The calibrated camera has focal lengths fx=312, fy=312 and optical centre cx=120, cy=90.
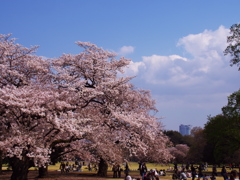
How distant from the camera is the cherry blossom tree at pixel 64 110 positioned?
19953 millimetres

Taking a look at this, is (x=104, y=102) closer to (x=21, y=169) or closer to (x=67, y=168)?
(x=21, y=169)

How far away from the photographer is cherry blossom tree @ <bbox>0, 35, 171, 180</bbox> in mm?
19953

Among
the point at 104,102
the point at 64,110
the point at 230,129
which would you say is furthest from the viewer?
the point at 230,129

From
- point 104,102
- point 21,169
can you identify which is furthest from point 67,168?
point 21,169

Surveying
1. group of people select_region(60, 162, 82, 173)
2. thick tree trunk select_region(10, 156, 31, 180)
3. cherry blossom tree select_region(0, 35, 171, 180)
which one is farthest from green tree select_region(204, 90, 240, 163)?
thick tree trunk select_region(10, 156, 31, 180)

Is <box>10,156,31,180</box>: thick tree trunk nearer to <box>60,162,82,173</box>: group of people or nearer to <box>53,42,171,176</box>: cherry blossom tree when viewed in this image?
<box>53,42,171,176</box>: cherry blossom tree

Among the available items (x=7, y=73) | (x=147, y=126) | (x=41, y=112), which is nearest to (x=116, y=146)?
(x=147, y=126)

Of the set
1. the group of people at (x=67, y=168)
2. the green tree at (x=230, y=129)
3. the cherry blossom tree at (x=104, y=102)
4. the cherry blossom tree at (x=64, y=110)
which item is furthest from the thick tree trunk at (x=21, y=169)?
the green tree at (x=230, y=129)

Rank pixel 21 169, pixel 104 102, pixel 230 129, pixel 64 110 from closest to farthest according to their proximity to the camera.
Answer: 1. pixel 21 169
2. pixel 64 110
3. pixel 104 102
4. pixel 230 129

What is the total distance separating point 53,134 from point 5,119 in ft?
11.5

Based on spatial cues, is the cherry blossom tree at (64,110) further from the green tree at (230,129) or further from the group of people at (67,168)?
the green tree at (230,129)

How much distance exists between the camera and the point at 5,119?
71.2ft

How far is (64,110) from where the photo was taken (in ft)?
73.5

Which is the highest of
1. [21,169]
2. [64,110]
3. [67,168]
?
[64,110]
